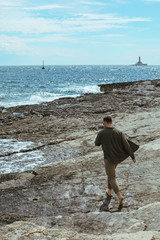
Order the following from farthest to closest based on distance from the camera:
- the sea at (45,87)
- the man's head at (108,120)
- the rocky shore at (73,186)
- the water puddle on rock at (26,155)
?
the sea at (45,87), the water puddle on rock at (26,155), the man's head at (108,120), the rocky shore at (73,186)

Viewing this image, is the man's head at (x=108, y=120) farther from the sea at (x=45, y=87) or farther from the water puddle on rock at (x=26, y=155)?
the sea at (x=45, y=87)

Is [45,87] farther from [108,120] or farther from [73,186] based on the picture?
[108,120]

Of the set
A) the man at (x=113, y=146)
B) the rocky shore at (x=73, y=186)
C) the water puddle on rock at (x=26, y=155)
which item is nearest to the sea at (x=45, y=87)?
the rocky shore at (x=73, y=186)

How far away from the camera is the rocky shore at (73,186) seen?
4434mm

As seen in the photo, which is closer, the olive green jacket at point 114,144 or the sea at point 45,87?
the olive green jacket at point 114,144

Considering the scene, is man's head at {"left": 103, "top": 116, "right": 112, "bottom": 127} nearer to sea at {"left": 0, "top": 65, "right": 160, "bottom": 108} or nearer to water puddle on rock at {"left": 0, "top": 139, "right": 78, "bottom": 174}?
water puddle on rock at {"left": 0, "top": 139, "right": 78, "bottom": 174}

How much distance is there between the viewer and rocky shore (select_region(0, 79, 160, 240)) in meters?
4.43

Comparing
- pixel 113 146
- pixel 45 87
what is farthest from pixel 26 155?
pixel 45 87

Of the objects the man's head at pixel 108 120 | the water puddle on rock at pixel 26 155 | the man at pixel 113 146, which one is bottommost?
the water puddle on rock at pixel 26 155

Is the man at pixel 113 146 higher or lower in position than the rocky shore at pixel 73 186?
higher

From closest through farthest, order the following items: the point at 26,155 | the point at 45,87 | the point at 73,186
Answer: the point at 73,186, the point at 26,155, the point at 45,87

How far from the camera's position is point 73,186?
6.45m

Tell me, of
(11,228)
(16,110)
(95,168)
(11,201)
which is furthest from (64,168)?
(16,110)

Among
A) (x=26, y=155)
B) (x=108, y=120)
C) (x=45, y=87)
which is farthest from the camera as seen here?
→ (x=45, y=87)
